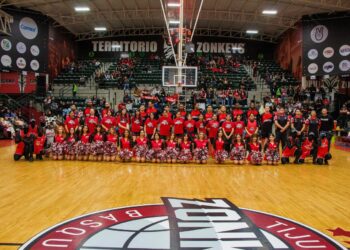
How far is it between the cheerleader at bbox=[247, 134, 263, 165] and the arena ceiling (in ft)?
41.2

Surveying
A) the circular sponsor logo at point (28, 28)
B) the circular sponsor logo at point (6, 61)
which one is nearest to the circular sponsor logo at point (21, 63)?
the circular sponsor logo at point (6, 61)

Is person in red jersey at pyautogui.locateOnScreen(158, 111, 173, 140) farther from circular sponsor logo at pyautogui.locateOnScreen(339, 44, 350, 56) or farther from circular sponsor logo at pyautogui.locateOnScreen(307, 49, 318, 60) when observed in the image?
circular sponsor logo at pyautogui.locateOnScreen(307, 49, 318, 60)

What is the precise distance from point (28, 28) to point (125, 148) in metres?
15.8

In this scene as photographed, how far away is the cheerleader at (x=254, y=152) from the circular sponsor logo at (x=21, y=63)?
16.6 meters

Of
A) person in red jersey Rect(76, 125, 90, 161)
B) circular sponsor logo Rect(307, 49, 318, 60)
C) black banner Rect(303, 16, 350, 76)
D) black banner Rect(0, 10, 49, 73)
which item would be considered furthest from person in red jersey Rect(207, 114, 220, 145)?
black banner Rect(0, 10, 49, 73)

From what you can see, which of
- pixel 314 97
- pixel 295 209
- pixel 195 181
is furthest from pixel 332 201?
pixel 314 97

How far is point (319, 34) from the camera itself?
21156mm

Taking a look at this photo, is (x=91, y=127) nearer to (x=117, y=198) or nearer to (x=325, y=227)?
(x=117, y=198)

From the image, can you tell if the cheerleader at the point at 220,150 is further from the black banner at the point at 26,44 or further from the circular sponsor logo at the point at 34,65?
the circular sponsor logo at the point at 34,65

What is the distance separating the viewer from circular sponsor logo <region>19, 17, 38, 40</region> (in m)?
21.2

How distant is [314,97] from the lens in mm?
20547

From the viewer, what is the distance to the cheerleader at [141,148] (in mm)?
9391

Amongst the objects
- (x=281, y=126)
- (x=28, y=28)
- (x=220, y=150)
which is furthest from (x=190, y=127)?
(x=28, y=28)

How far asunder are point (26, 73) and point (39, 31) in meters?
2.92
